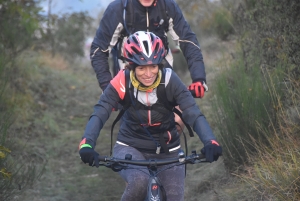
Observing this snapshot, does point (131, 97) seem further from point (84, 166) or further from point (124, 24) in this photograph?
point (84, 166)

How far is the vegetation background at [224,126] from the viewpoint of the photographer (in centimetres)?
572

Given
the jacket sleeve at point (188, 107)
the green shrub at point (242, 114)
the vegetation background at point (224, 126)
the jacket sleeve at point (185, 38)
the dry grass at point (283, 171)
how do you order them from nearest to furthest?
1. the jacket sleeve at point (188, 107)
2. the dry grass at point (283, 171)
3. the vegetation background at point (224, 126)
4. the jacket sleeve at point (185, 38)
5. the green shrub at point (242, 114)

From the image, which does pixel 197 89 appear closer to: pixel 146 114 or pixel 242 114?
pixel 146 114

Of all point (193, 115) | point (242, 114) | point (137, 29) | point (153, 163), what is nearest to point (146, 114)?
point (193, 115)

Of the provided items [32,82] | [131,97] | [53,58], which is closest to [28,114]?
[32,82]

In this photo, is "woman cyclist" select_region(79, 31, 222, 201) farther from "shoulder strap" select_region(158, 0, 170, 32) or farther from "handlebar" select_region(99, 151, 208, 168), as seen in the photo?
"shoulder strap" select_region(158, 0, 170, 32)

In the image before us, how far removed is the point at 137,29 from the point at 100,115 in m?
1.67

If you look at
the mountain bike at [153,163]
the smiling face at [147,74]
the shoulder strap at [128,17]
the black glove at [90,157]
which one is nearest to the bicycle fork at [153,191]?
the mountain bike at [153,163]

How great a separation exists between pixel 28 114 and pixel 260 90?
5344mm

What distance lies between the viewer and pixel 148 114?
4.81 m

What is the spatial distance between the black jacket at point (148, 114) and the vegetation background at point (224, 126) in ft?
2.94

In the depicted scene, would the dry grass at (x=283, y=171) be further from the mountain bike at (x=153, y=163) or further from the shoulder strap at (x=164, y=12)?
the shoulder strap at (x=164, y=12)

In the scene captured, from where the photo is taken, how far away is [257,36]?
797cm

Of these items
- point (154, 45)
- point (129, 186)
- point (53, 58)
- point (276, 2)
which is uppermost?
point (53, 58)
